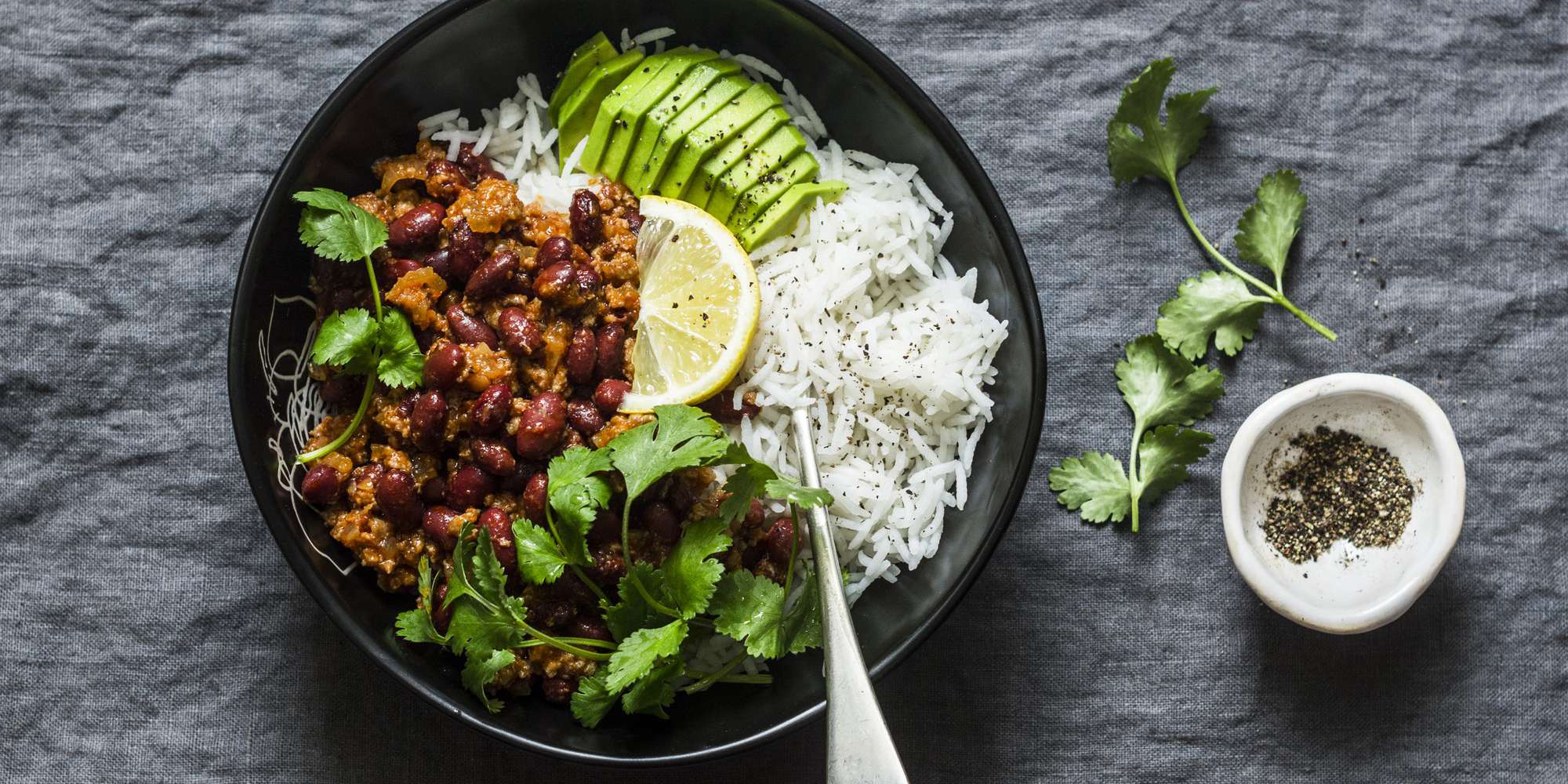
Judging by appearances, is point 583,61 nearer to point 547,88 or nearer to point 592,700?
point 547,88

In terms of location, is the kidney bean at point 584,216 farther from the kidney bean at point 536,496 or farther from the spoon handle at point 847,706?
the spoon handle at point 847,706

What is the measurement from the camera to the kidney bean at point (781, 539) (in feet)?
9.83

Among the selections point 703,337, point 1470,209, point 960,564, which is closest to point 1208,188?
point 1470,209

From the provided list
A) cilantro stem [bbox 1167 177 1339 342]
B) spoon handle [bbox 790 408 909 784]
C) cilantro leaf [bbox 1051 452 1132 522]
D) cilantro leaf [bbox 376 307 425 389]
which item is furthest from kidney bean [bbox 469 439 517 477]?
cilantro stem [bbox 1167 177 1339 342]

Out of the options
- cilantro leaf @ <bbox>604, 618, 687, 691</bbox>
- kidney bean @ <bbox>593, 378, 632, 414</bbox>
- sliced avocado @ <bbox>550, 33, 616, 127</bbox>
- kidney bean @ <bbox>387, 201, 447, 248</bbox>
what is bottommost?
cilantro leaf @ <bbox>604, 618, 687, 691</bbox>

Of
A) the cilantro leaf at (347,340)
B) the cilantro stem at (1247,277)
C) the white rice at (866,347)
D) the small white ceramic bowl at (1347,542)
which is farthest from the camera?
the cilantro stem at (1247,277)

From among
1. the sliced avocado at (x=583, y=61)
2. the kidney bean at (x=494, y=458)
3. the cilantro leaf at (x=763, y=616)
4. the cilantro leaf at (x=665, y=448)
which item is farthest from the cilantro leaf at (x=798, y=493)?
the sliced avocado at (x=583, y=61)

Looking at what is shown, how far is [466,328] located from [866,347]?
3.54 feet

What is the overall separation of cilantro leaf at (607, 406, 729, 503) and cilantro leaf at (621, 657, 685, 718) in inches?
17.8

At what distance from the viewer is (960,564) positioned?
3.08m

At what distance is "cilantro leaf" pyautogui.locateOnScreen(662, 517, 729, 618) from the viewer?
2.79m

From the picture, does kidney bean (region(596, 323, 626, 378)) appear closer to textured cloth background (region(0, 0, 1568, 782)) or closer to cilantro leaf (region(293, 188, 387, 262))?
cilantro leaf (region(293, 188, 387, 262))

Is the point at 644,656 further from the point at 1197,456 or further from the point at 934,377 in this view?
the point at 1197,456

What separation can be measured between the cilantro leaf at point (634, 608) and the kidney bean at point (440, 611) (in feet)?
1.49
